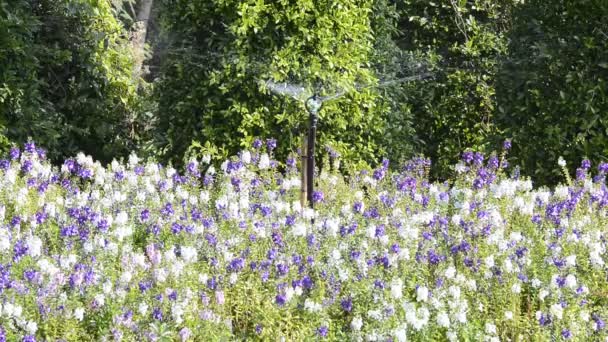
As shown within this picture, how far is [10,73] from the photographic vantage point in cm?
Result: 679

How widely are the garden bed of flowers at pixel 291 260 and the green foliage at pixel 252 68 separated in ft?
2.54

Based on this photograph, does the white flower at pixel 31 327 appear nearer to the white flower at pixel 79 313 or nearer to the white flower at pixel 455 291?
the white flower at pixel 79 313

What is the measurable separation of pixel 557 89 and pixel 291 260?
110 inches

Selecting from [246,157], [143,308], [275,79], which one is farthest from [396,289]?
[275,79]

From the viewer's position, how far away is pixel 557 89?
254 inches

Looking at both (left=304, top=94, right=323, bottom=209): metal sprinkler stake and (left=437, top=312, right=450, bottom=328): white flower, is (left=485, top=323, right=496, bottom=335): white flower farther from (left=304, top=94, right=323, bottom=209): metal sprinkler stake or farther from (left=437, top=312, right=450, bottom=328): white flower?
(left=304, top=94, right=323, bottom=209): metal sprinkler stake

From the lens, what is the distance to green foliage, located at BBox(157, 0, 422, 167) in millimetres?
6340

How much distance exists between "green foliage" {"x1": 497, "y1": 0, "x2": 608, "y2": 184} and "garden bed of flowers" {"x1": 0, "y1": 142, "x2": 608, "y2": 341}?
24.0 inches

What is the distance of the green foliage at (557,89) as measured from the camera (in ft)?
20.6

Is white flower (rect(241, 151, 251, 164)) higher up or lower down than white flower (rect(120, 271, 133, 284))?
higher up

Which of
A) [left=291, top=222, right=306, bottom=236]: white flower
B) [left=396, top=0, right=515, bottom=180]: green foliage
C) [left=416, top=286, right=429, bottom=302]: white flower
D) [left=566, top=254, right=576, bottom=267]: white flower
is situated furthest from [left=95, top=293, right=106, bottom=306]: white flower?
[left=396, top=0, right=515, bottom=180]: green foliage

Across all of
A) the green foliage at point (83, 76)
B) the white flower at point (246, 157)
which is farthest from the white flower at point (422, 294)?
the green foliage at point (83, 76)

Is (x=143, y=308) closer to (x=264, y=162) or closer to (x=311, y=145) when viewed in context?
(x=311, y=145)

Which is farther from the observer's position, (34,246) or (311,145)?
(311,145)
